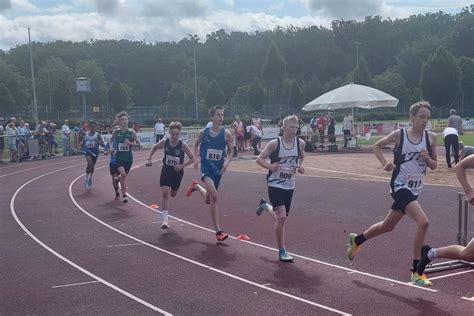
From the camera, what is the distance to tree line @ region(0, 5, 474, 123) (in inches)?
3191

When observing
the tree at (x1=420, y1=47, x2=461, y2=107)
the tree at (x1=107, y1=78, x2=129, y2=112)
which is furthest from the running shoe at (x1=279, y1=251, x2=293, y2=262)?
the tree at (x1=107, y1=78, x2=129, y2=112)

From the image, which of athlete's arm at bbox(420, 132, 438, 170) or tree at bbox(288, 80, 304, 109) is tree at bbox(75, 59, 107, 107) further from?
athlete's arm at bbox(420, 132, 438, 170)

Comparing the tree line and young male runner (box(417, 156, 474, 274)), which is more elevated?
the tree line

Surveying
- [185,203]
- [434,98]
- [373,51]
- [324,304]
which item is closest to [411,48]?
[373,51]

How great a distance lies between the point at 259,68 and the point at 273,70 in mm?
16597

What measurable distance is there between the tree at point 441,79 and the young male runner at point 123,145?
67595mm

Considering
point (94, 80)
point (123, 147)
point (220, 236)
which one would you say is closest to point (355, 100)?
point (123, 147)

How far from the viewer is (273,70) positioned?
327 ft

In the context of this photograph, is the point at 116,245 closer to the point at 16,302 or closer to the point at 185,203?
the point at 16,302

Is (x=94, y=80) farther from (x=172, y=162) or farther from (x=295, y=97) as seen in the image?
(x=172, y=162)

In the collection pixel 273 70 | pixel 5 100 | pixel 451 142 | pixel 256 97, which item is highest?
pixel 273 70

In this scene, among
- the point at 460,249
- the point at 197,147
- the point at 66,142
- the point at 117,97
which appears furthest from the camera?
the point at 117,97

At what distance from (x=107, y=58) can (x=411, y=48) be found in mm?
54231

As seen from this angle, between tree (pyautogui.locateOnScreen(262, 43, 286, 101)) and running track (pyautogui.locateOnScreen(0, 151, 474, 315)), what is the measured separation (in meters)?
84.8
